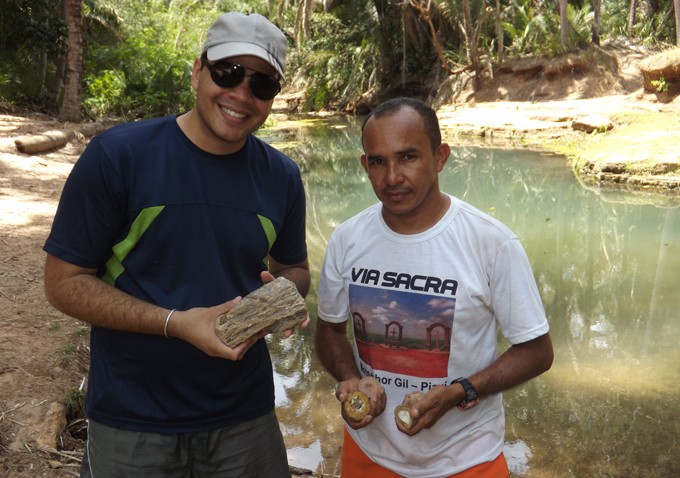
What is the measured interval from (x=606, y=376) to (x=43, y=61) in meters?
17.1

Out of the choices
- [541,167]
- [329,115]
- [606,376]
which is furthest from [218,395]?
[329,115]

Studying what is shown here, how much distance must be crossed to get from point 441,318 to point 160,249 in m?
0.82

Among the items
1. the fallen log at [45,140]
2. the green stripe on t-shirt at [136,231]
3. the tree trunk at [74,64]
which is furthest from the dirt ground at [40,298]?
the green stripe on t-shirt at [136,231]

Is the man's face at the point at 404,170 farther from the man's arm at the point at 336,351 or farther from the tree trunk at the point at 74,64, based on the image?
the tree trunk at the point at 74,64

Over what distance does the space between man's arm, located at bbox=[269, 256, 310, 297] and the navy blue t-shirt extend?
0.29 meters

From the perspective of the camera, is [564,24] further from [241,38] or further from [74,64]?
[241,38]

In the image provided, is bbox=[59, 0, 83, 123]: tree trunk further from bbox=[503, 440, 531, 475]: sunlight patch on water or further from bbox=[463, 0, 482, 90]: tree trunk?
bbox=[463, 0, 482, 90]: tree trunk

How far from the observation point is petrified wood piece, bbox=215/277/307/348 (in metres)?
1.83

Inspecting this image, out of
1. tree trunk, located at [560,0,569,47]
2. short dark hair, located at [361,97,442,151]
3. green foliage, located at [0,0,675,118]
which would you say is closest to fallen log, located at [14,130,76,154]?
green foliage, located at [0,0,675,118]

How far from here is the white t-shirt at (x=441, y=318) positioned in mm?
1934

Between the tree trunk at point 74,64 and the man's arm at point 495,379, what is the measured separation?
14.6 m

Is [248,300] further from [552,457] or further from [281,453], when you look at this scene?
[552,457]

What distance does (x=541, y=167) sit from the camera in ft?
47.4

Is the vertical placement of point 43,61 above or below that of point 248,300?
below
